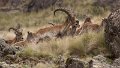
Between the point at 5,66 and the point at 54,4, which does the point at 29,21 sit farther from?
the point at 5,66

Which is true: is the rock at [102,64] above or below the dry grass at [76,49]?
below

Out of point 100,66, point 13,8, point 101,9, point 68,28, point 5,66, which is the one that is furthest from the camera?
point 13,8

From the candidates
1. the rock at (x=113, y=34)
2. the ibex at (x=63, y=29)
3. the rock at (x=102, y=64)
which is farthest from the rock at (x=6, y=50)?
the ibex at (x=63, y=29)

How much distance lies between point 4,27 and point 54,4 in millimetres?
5889

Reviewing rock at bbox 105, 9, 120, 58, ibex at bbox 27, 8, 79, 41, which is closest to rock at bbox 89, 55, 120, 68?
rock at bbox 105, 9, 120, 58

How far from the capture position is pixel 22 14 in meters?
48.3

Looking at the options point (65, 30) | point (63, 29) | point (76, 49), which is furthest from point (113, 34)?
point (63, 29)

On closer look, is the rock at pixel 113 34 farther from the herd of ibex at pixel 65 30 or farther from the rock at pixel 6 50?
the herd of ibex at pixel 65 30

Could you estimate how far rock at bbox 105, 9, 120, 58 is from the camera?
9.88 m

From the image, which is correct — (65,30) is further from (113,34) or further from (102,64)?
(102,64)

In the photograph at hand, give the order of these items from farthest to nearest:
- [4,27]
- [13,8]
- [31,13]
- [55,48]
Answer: [13,8], [31,13], [4,27], [55,48]

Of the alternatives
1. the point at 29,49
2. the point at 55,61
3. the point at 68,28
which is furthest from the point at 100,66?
the point at 68,28

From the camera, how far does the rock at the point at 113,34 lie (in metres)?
9.88

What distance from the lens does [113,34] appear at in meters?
10.2
